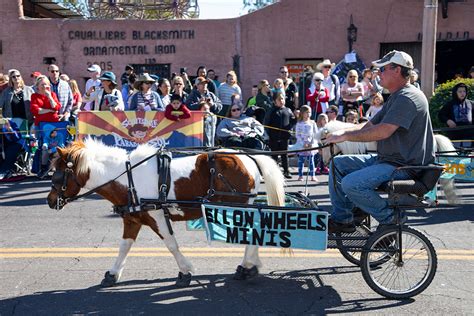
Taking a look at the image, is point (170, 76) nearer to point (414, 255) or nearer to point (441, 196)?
point (441, 196)

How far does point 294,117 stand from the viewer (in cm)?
1397

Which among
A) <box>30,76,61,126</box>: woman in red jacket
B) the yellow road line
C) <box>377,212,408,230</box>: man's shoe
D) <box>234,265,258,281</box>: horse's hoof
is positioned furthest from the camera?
<box>30,76,61,126</box>: woman in red jacket

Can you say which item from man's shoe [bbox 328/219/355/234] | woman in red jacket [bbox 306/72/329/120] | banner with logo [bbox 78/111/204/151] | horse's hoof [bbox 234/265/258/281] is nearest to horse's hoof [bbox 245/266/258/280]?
horse's hoof [bbox 234/265/258/281]

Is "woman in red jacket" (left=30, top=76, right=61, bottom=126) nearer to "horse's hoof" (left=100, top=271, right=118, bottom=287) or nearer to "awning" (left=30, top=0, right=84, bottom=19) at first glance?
"horse's hoof" (left=100, top=271, right=118, bottom=287)

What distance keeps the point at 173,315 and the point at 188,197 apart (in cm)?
124

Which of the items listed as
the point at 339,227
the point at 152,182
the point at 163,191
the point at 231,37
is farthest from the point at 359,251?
the point at 231,37

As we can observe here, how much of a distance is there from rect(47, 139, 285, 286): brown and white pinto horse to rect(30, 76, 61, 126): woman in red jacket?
6838mm

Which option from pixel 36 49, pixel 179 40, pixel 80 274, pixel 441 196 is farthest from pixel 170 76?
pixel 80 274

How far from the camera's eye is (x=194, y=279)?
6.21 metres

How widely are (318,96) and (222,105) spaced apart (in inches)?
91.8

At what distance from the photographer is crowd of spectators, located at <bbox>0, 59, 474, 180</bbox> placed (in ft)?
39.1

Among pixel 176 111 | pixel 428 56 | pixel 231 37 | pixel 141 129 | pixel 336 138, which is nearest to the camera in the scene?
pixel 336 138

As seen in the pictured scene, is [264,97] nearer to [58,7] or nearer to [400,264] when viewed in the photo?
[400,264]

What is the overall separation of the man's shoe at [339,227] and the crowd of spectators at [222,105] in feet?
17.9
